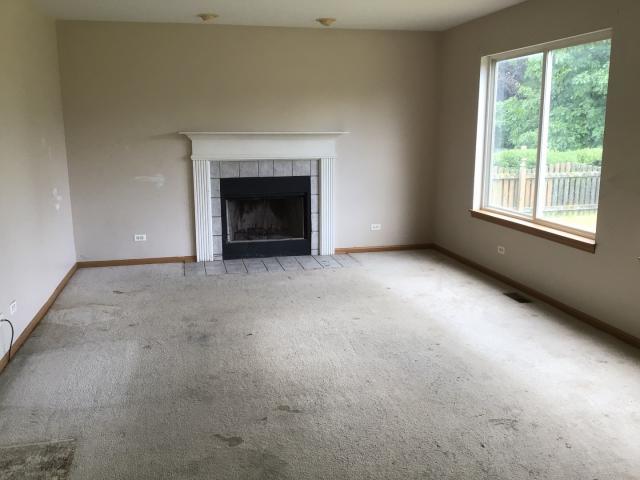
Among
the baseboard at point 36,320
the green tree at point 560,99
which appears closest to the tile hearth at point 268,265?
the baseboard at point 36,320

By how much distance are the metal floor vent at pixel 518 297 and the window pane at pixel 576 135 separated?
0.67 metres

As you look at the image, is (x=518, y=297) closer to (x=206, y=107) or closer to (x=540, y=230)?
(x=540, y=230)

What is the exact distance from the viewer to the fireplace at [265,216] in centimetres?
588

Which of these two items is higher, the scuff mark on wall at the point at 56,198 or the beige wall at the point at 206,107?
the beige wall at the point at 206,107

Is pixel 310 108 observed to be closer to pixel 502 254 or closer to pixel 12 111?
pixel 502 254

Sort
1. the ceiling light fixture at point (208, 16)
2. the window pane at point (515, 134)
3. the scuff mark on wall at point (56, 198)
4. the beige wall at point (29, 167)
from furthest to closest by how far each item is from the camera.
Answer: the ceiling light fixture at point (208, 16)
the scuff mark on wall at point (56, 198)
the window pane at point (515, 134)
the beige wall at point (29, 167)

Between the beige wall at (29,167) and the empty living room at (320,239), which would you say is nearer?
the empty living room at (320,239)

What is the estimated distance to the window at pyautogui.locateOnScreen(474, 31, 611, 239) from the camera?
3986 mm

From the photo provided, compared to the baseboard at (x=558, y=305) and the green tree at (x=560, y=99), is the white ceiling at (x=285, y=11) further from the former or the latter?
the baseboard at (x=558, y=305)

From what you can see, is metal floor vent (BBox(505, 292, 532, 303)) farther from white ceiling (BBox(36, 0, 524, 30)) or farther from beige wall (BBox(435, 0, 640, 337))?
white ceiling (BBox(36, 0, 524, 30))

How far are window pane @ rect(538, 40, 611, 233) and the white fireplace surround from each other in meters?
2.20

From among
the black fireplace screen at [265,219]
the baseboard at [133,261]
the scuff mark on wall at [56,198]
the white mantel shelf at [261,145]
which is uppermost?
the white mantel shelf at [261,145]

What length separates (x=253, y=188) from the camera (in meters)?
5.88

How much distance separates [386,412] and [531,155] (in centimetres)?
290
